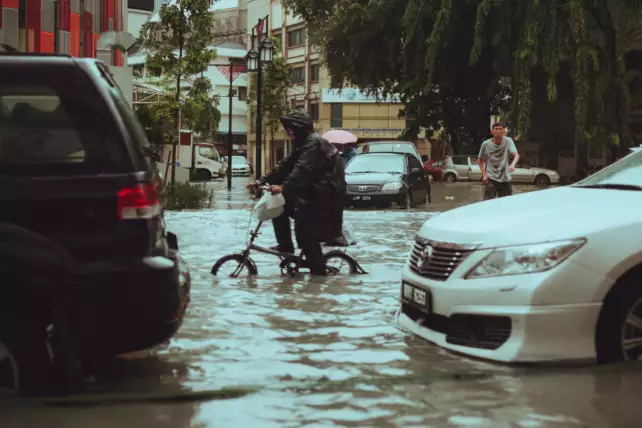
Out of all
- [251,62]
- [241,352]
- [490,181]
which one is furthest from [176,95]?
[241,352]

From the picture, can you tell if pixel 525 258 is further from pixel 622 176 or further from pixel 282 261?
pixel 282 261

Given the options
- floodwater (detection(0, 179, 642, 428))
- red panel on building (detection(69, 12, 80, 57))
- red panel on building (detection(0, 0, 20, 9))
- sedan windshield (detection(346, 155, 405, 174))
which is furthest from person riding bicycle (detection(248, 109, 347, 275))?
red panel on building (detection(69, 12, 80, 57))

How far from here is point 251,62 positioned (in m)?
34.8

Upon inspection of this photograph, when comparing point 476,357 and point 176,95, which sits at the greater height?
point 176,95

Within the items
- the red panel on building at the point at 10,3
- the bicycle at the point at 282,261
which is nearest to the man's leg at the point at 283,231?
the bicycle at the point at 282,261

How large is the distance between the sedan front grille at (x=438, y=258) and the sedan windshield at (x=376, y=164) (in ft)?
61.1

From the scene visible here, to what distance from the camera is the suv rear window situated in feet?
16.7

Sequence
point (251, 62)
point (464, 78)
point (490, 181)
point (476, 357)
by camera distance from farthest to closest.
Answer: point (464, 78)
point (251, 62)
point (490, 181)
point (476, 357)

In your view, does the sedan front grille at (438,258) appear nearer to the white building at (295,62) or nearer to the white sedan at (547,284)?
the white sedan at (547,284)

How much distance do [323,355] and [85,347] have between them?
2.03 metres

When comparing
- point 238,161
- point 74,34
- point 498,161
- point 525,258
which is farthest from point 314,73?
point 525,258

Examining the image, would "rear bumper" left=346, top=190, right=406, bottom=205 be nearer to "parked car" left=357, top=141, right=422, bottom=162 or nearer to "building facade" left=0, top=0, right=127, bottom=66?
"parked car" left=357, top=141, right=422, bottom=162

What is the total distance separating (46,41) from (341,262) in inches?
593

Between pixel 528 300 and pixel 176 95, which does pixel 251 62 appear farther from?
pixel 528 300
